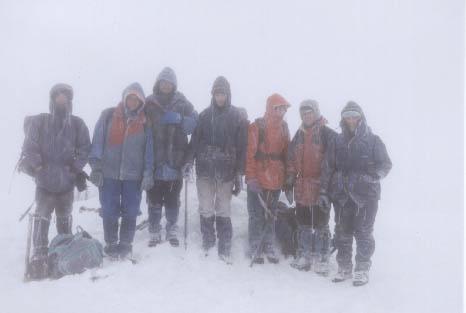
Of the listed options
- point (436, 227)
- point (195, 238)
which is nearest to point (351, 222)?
point (195, 238)

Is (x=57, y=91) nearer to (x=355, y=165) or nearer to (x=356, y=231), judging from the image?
(x=355, y=165)

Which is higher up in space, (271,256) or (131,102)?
(131,102)

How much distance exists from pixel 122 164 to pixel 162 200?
2.97 ft

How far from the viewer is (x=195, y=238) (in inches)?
278

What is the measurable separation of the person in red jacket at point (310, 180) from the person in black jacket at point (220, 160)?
2.74ft

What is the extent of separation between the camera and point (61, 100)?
6.25m

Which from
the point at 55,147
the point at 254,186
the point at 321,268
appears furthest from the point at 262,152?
the point at 55,147

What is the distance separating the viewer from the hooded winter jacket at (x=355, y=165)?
5.98m

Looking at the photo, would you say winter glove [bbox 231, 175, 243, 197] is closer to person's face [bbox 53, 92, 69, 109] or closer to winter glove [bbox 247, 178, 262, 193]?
winter glove [bbox 247, 178, 262, 193]

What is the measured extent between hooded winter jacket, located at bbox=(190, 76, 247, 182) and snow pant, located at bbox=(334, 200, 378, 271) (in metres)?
1.64

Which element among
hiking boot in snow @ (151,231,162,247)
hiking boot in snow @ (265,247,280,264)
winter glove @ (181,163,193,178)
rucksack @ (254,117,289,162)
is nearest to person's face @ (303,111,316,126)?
rucksack @ (254,117,289,162)

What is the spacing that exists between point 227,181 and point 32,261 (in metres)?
2.93

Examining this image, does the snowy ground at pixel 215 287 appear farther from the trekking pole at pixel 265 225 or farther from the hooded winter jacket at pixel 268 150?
the hooded winter jacket at pixel 268 150

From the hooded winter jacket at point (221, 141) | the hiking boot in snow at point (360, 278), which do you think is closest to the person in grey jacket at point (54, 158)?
the hooded winter jacket at point (221, 141)
